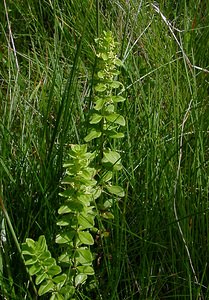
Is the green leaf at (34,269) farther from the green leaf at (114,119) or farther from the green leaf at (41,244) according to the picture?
the green leaf at (114,119)

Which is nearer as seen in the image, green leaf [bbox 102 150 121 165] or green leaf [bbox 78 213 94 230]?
green leaf [bbox 78 213 94 230]

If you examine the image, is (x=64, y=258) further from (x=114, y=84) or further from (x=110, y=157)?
(x=114, y=84)

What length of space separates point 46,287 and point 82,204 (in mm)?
163

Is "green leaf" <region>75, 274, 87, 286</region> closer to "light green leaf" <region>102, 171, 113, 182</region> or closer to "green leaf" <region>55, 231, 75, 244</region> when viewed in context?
"green leaf" <region>55, 231, 75, 244</region>

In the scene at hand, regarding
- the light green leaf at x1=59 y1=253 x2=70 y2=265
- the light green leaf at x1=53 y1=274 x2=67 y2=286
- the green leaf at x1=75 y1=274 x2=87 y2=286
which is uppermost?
the light green leaf at x1=59 y1=253 x2=70 y2=265

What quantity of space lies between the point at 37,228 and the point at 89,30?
3.14ft

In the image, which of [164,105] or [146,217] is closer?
[146,217]

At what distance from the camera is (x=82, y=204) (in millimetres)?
1274

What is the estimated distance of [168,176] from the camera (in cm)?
154

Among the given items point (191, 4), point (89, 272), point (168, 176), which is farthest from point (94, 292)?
point (191, 4)

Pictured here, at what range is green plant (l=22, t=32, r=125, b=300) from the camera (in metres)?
1.25

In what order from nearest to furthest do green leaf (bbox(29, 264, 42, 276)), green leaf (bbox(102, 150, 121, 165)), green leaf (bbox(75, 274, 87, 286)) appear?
green leaf (bbox(29, 264, 42, 276)) < green leaf (bbox(75, 274, 87, 286)) < green leaf (bbox(102, 150, 121, 165))

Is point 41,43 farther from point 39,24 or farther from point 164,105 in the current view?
point 164,105

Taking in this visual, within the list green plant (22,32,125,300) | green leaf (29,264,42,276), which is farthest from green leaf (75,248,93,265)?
green leaf (29,264,42,276)
